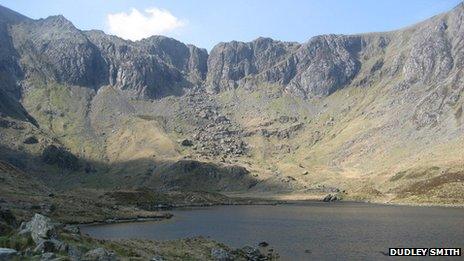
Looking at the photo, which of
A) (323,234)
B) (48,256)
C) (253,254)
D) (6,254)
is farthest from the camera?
(323,234)

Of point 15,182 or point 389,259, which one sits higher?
point 15,182

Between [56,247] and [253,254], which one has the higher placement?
[56,247]

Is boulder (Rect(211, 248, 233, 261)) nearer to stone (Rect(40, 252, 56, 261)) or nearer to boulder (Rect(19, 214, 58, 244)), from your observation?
boulder (Rect(19, 214, 58, 244))

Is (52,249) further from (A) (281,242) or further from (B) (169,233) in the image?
(B) (169,233)

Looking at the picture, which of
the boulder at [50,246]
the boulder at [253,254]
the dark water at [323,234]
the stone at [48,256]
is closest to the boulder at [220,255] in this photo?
the boulder at [253,254]

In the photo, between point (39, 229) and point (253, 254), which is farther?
point (253, 254)

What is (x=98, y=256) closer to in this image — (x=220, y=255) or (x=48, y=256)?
(x=48, y=256)

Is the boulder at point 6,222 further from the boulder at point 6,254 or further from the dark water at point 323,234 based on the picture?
the dark water at point 323,234

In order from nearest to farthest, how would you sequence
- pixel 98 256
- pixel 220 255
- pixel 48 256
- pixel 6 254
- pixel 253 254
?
pixel 6 254 < pixel 48 256 < pixel 98 256 < pixel 220 255 < pixel 253 254

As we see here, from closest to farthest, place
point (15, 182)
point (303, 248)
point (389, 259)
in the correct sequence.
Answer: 1. point (389, 259)
2. point (303, 248)
3. point (15, 182)

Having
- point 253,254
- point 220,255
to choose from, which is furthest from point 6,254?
point 253,254

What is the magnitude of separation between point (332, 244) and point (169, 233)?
38.9 metres

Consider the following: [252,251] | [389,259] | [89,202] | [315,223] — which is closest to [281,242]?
[252,251]

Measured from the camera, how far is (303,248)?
3349 inches
